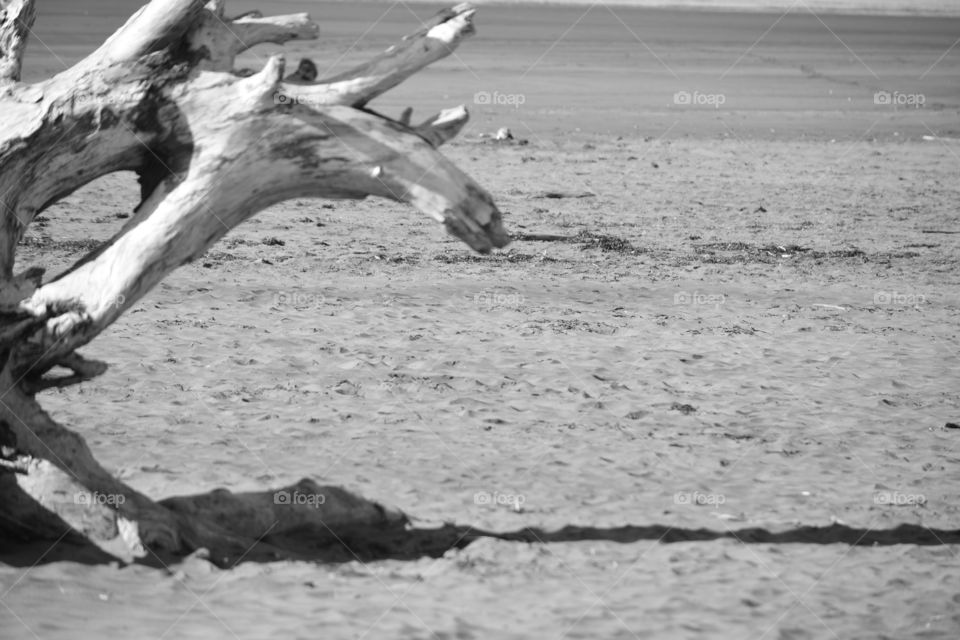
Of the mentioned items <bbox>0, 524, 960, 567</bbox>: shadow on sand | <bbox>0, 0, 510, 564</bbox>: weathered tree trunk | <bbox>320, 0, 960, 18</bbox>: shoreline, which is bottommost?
<bbox>0, 524, 960, 567</bbox>: shadow on sand

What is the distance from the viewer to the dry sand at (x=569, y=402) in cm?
443

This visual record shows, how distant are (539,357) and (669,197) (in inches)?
217

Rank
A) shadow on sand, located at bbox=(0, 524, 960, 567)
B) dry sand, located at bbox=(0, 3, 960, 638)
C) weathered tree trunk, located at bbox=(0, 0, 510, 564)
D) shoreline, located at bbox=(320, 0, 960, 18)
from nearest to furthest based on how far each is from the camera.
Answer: dry sand, located at bbox=(0, 3, 960, 638)
weathered tree trunk, located at bbox=(0, 0, 510, 564)
shadow on sand, located at bbox=(0, 524, 960, 567)
shoreline, located at bbox=(320, 0, 960, 18)

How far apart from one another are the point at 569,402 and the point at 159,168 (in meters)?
2.75

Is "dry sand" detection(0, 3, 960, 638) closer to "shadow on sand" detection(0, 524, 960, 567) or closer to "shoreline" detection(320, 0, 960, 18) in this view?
"shadow on sand" detection(0, 524, 960, 567)

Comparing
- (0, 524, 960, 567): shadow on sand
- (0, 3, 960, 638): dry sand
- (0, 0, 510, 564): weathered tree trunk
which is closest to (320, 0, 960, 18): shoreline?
(0, 3, 960, 638): dry sand

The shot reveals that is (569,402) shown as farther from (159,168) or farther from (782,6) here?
(782,6)

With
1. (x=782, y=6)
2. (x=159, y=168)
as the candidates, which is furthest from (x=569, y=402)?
(x=782, y=6)

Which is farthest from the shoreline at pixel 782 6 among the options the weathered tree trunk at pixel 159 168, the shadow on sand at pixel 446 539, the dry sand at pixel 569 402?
the shadow on sand at pixel 446 539

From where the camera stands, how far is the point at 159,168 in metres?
4.71

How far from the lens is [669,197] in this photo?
12398mm

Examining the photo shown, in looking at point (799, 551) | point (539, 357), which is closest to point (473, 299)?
point (539, 357)

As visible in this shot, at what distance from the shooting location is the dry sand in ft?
14.5

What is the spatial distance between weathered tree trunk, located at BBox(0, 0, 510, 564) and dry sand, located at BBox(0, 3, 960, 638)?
13.1 inches
